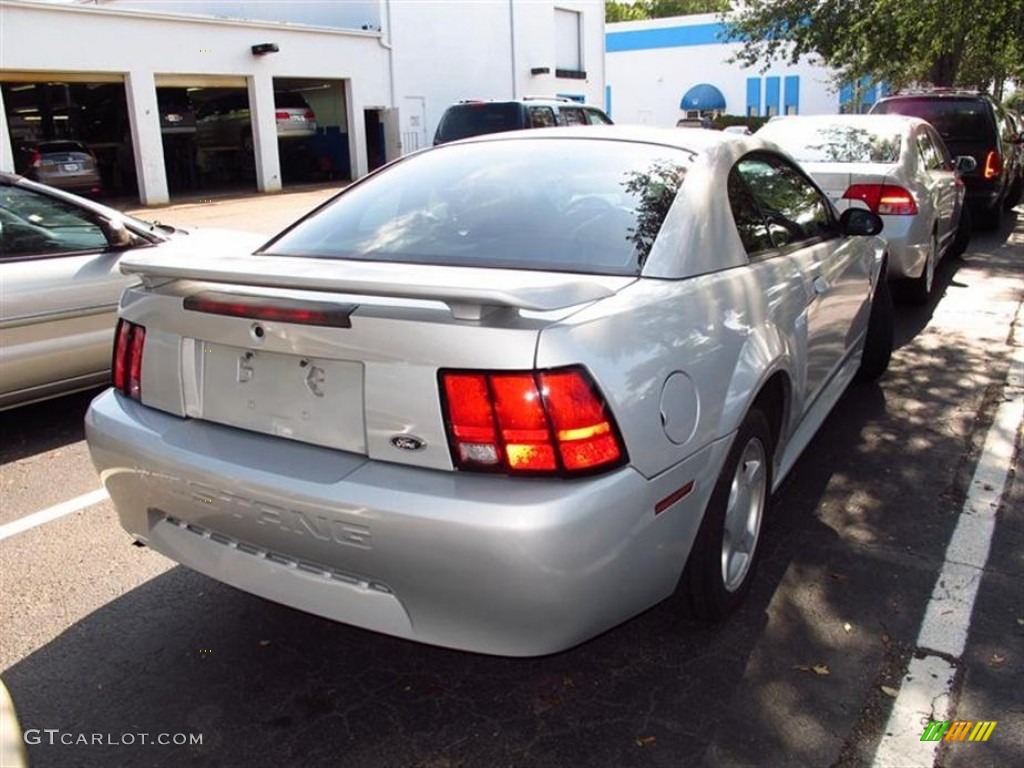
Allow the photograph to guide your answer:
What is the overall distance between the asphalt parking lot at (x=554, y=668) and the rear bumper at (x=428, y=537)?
0.39 m

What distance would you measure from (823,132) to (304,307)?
6531 millimetres

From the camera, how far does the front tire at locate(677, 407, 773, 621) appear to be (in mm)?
2789

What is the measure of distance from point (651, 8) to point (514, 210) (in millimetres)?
73800

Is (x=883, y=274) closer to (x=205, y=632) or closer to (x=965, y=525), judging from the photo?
(x=965, y=525)

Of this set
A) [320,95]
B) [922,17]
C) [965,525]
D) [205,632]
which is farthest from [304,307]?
[320,95]

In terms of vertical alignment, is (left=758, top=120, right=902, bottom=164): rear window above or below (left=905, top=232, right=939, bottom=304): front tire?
above

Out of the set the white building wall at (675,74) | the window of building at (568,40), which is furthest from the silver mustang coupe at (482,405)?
the white building wall at (675,74)

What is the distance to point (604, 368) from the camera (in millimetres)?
2316

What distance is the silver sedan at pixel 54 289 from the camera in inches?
191

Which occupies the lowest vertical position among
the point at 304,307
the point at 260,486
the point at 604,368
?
the point at 260,486

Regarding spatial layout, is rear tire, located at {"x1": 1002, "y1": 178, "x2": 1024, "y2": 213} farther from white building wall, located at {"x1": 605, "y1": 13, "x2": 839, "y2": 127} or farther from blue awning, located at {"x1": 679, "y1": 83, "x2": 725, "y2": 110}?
blue awning, located at {"x1": 679, "y1": 83, "x2": 725, "y2": 110}

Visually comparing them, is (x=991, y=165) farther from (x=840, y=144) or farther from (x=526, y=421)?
(x=526, y=421)

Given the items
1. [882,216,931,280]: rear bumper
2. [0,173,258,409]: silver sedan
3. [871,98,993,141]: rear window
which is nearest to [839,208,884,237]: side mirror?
[882,216,931,280]: rear bumper

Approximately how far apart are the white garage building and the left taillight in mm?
18946
